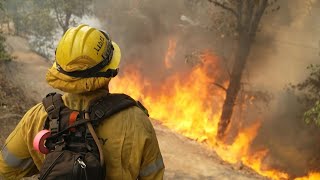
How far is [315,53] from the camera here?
71.3 ft

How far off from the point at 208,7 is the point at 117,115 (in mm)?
22193

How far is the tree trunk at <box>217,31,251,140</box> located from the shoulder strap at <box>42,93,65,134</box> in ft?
44.4

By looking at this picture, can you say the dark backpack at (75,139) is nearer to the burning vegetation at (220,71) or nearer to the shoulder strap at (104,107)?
the shoulder strap at (104,107)

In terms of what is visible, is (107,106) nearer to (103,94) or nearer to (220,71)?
(103,94)

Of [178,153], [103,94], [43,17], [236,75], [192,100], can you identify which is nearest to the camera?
[103,94]

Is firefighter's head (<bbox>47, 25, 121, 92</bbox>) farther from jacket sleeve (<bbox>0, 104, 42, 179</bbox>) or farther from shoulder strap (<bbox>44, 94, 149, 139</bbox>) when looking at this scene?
jacket sleeve (<bbox>0, 104, 42, 179</bbox>)

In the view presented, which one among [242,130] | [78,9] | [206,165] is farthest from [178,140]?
[78,9]

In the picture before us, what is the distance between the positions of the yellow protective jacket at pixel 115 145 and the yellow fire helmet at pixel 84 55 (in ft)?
0.58

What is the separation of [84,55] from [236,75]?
13809mm

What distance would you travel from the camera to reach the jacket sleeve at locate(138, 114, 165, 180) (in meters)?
2.31

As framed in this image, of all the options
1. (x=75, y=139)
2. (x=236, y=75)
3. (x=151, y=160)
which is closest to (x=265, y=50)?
(x=236, y=75)

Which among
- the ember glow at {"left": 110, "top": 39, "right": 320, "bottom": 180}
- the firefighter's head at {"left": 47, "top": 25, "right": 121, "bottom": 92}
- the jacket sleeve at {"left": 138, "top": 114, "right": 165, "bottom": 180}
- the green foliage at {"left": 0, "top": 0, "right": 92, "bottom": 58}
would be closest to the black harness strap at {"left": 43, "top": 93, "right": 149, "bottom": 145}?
the firefighter's head at {"left": 47, "top": 25, "right": 121, "bottom": 92}

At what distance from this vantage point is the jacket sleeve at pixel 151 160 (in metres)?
2.31

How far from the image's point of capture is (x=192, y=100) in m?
A: 21.3
